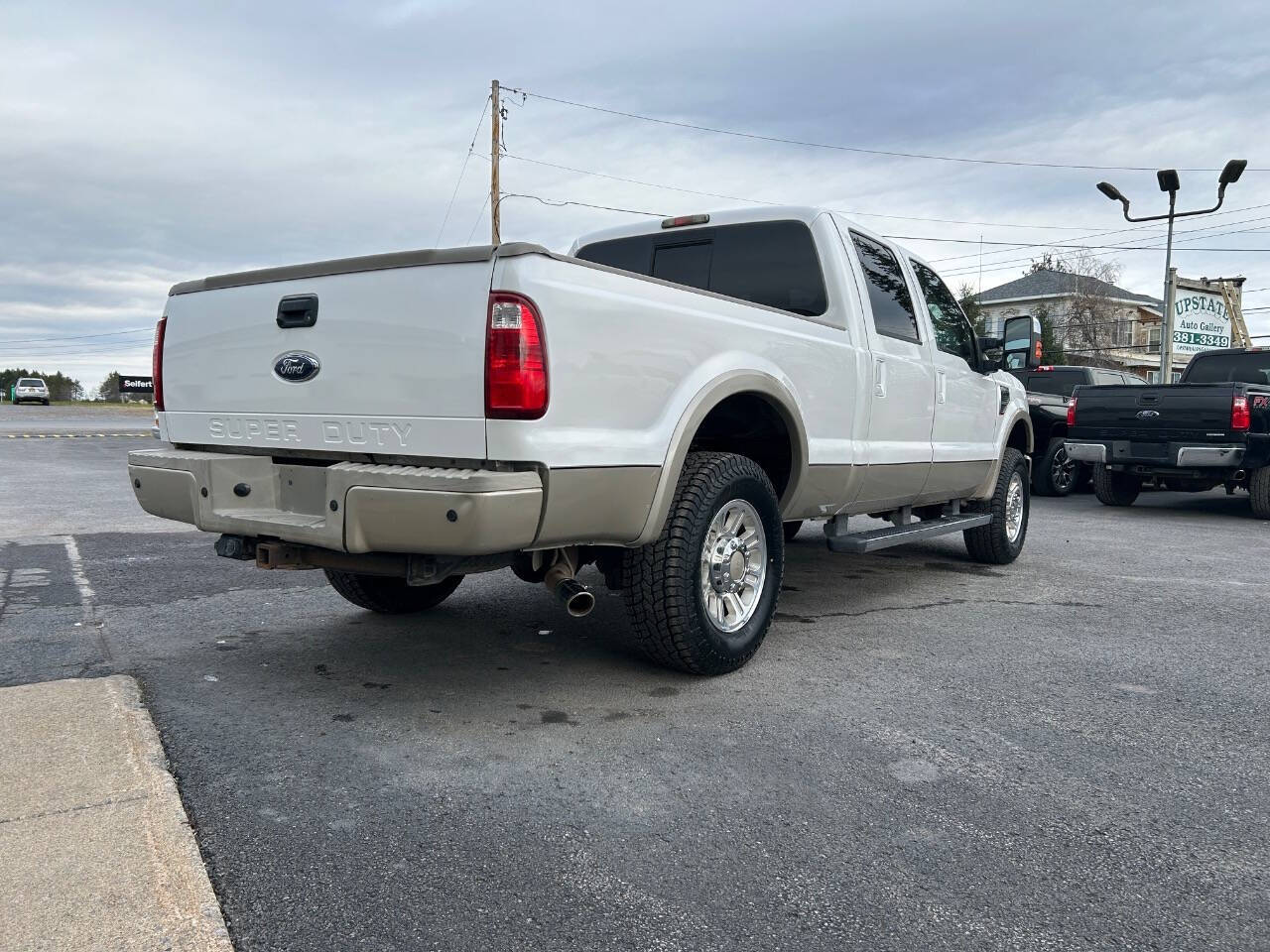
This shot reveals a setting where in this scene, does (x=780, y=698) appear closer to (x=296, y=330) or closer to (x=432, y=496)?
(x=432, y=496)

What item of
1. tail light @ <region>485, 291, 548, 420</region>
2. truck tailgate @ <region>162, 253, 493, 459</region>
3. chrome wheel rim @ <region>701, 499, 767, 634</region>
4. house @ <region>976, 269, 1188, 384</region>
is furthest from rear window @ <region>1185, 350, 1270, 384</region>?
house @ <region>976, 269, 1188, 384</region>

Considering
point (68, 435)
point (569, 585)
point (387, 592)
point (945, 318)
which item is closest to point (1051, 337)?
point (68, 435)

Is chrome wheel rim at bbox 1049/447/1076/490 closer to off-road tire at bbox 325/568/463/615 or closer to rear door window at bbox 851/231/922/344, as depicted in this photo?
rear door window at bbox 851/231/922/344

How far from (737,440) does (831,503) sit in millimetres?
634

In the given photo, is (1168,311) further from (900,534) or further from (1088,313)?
(1088,313)

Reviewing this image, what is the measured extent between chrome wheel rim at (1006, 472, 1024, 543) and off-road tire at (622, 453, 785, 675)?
3829 millimetres

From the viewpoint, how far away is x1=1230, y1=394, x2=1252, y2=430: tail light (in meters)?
10.3

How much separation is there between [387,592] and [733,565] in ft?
6.27

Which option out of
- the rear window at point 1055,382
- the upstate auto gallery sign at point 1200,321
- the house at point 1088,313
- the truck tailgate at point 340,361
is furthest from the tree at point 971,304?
the truck tailgate at point 340,361

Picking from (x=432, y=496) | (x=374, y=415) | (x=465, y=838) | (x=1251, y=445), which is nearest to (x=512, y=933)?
(x=465, y=838)

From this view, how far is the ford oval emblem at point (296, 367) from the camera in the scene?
3.59 metres

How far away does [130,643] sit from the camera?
4590mm

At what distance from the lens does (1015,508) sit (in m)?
7.48

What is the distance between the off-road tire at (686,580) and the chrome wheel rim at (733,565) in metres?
0.08
